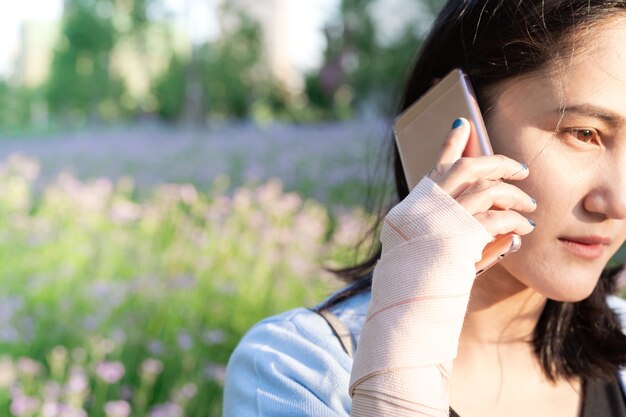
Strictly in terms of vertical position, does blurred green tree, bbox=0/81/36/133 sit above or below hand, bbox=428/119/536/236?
below

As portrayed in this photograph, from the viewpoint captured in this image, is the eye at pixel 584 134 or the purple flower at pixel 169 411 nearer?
the eye at pixel 584 134

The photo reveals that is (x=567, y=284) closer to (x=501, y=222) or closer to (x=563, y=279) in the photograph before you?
(x=563, y=279)

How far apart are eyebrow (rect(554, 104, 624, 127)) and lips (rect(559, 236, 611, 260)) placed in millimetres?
164

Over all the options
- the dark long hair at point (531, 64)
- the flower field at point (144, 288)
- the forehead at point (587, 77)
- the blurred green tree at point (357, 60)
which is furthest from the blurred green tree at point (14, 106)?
the forehead at point (587, 77)

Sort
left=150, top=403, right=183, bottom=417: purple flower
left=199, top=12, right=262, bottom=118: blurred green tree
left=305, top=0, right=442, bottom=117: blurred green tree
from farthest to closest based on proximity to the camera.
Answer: left=199, top=12, right=262, bottom=118: blurred green tree → left=305, top=0, right=442, bottom=117: blurred green tree → left=150, top=403, right=183, bottom=417: purple flower

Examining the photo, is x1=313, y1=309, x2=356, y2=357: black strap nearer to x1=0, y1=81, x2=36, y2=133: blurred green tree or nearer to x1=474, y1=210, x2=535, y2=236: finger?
x1=474, y1=210, x2=535, y2=236: finger

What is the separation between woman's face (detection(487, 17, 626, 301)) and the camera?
3.42 ft

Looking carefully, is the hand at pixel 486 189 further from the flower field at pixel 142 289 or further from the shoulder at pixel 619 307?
the flower field at pixel 142 289

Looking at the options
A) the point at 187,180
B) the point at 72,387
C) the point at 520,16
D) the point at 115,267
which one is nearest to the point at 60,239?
the point at 115,267

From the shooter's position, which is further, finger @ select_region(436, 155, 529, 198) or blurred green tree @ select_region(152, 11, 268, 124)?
blurred green tree @ select_region(152, 11, 268, 124)

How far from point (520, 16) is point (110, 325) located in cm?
205

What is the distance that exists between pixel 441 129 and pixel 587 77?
0.21 m

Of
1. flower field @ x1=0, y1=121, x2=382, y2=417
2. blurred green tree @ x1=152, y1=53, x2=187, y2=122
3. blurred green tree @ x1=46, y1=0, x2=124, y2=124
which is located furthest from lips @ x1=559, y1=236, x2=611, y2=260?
blurred green tree @ x1=152, y1=53, x2=187, y2=122

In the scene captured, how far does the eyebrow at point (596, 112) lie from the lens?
3.39ft
